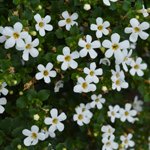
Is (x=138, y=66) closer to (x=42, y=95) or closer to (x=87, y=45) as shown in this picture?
(x=87, y=45)

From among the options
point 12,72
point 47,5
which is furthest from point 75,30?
point 12,72

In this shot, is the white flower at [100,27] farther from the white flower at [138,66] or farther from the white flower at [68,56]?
the white flower at [138,66]

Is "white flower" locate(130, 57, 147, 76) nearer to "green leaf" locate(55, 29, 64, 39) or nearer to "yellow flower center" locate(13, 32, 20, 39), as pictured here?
"green leaf" locate(55, 29, 64, 39)

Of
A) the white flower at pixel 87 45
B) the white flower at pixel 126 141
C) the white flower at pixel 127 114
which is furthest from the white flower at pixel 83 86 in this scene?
the white flower at pixel 126 141

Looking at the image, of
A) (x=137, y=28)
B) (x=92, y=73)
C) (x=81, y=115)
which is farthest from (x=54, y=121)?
(x=137, y=28)

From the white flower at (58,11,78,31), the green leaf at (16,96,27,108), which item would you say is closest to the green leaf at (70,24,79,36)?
the white flower at (58,11,78,31)

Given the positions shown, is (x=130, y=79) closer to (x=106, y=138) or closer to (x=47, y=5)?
(x=106, y=138)
